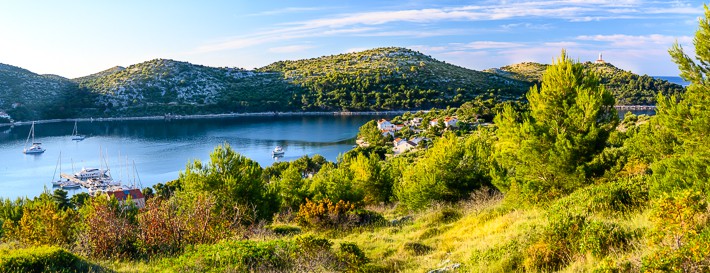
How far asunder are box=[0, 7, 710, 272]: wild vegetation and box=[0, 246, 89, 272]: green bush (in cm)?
2

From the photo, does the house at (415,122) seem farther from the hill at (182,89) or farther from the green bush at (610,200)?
the green bush at (610,200)

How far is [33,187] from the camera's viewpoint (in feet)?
167

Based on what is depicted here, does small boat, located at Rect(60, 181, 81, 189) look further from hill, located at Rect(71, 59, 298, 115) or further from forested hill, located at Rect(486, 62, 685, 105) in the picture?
forested hill, located at Rect(486, 62, 685, 105)

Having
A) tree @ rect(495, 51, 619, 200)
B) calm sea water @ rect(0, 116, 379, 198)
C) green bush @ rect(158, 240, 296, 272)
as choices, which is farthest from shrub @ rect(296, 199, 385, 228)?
calm sea water @ rect(0, 116, 379, 198)

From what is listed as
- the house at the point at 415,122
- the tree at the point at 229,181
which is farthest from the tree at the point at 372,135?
the tree at the point at 229,181

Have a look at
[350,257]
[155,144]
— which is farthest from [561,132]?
[155,144]

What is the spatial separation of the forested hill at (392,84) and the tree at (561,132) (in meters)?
106

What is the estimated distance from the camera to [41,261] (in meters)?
7.43

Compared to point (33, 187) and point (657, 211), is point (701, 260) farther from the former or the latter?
point (33, 187)

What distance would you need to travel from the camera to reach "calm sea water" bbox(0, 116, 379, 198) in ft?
193

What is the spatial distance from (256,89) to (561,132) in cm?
13521

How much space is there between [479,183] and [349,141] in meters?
59.1

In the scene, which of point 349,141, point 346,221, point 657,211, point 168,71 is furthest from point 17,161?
point 168,71

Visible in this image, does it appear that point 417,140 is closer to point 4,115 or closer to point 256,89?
point 256,89
